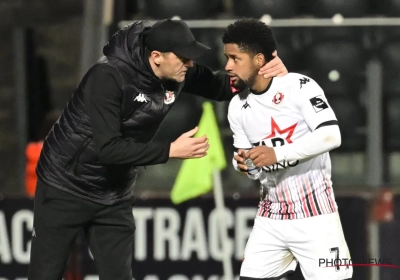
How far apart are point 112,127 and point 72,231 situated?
70cm

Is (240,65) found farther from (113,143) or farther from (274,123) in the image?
(113,143)

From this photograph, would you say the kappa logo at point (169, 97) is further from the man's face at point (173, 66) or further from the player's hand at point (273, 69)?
the player's hand at point (273, 69)

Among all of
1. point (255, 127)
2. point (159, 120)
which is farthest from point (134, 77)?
point (255, 127)

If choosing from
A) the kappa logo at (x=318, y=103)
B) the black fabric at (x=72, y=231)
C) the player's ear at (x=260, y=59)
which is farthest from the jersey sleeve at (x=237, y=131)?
the black fabric at (x=72, y=231)

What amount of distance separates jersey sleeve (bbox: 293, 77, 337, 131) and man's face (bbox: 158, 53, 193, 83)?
547 millimetres

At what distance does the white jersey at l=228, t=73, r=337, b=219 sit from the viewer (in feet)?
15.0

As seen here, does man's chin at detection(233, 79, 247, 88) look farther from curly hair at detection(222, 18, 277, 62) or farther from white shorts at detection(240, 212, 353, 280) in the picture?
white shorts at detection(240, 212, 353, 280)

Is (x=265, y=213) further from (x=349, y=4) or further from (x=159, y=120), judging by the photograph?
(x=349, y=4)

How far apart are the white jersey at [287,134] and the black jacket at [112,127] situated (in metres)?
0.41

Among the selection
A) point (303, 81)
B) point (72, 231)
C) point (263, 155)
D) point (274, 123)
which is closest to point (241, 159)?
point (263, 155)

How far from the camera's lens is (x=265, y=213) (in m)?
4.82

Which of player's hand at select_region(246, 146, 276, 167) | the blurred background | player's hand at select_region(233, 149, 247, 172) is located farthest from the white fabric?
the blurred background

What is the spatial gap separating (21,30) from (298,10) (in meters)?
3.14

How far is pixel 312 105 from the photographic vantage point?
4484 millimetres
